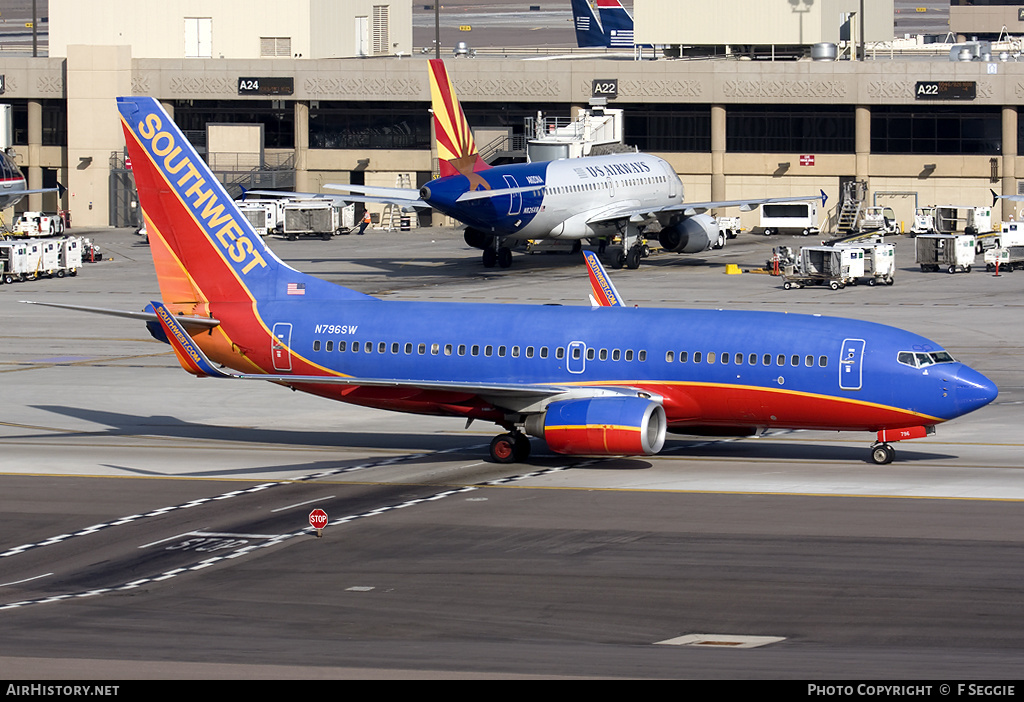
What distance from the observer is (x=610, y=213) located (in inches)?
3792

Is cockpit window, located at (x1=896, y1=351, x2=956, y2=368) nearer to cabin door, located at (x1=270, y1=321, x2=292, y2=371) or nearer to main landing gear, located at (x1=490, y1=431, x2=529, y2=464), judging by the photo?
main landing gear, located at (x1=490, y1=431, x2=529, y2=464)

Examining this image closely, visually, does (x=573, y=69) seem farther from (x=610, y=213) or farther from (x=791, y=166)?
(x=610, y=213)

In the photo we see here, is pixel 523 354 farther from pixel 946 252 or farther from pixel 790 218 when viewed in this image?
pixel 790 218

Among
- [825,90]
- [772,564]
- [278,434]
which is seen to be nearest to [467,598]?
[772,564]

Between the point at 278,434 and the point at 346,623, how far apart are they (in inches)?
837

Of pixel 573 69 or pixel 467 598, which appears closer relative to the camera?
pixel 467 598

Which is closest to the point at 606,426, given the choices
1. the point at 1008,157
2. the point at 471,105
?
the point at 1008,157

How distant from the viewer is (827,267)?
279 ft

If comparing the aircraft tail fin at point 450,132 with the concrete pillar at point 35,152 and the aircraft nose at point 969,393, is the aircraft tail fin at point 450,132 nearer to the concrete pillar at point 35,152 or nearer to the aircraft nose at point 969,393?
the aircraft nose at point 969,393

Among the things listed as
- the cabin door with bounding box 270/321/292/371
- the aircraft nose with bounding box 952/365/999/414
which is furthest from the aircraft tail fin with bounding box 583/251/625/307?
the aircraft nose with bounding box 952/365/999/414

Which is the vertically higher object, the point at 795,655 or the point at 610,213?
the point at 610,213

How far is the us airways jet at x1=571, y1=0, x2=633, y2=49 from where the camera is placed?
550 feet

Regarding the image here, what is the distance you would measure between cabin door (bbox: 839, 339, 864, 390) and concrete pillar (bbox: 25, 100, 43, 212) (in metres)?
112

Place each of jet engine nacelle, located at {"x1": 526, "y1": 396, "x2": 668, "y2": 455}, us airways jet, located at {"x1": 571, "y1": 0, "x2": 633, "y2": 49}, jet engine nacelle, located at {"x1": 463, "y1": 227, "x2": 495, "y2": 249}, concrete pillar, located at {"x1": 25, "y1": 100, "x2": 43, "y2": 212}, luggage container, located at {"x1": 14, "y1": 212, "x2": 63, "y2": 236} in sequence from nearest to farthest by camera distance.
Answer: jet engine nacelle, located at {"x1": 526, "y1": 396, "x2": 668, "y2": 455} < jet engine nacelle, located at {"x1": 463, "y1": 227, "x2": 495, "y2": 249} < luggage container, located at {"x1": 14, "y1": 212, "x2": 63, "y2": 236} < concrete pillar, located at {"x1": 25, "y1": 100, "x2": 43, "y2": 212} < us airways jet, located at {"x1": 571, "y1": 0, "x2": 633, "y2": 49}
